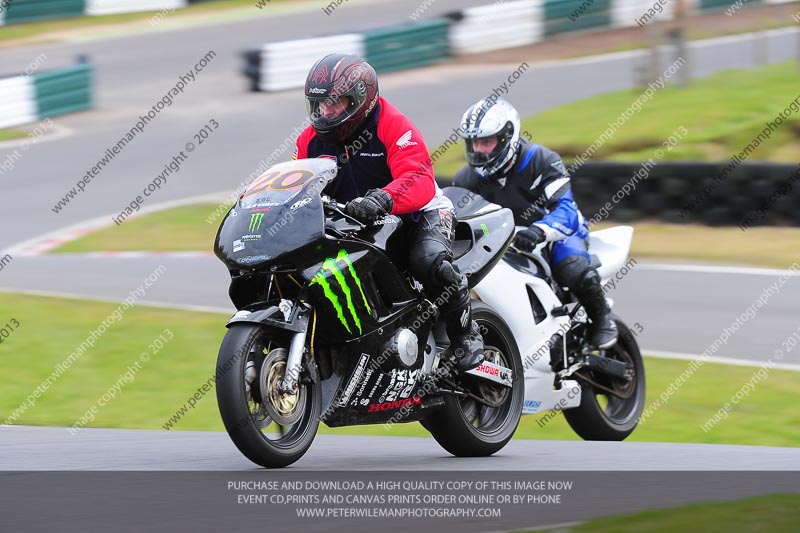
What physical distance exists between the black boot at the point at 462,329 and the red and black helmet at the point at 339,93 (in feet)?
3.17

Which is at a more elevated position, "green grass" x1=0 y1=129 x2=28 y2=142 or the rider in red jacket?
the rider in red jacket

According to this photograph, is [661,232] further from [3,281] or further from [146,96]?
[146,96]

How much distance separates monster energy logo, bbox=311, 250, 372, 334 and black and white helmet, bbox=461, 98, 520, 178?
6.93 ft

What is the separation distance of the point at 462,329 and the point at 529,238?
50.9 inches

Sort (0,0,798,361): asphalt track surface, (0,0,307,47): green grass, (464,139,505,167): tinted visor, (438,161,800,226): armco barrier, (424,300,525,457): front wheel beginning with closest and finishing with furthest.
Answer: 1. (424,300,525,457): front wheel
2. (464,139,505,167): tinted visor
3. (0,0,798,361): asphalt track surface
4. (438,161,800,226): armco barrier
5. (0,0,307,47): green grass

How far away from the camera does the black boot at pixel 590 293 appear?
25.7 ft

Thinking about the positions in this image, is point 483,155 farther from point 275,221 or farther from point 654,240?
point 654,240

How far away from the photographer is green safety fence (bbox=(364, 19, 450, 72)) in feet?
83.9

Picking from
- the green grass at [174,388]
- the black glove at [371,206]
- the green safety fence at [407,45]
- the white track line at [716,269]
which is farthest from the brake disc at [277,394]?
the green safety fence at [407,45]

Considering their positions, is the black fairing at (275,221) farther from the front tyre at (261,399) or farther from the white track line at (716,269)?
the white track line at (716,269)

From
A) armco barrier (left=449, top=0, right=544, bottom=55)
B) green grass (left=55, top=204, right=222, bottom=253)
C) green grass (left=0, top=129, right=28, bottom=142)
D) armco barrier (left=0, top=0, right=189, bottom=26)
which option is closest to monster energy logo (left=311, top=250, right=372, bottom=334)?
green grass (left=55, top=204, right=222, bottom=253)

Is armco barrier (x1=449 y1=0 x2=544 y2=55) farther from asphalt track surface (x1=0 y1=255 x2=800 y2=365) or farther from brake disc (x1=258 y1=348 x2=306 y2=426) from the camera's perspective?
brake disc (x1=258 y1=348 x2=306 y2=426)

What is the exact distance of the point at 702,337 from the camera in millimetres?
10906

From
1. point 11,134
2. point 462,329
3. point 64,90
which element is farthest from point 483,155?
point 64,90
